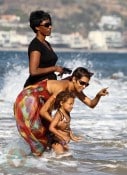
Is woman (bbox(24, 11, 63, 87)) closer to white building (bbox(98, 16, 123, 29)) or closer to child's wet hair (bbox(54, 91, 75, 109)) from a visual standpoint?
child's wet hair (bbox(54, 91, 75, 109))

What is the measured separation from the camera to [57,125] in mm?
5957

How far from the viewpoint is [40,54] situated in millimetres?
5977

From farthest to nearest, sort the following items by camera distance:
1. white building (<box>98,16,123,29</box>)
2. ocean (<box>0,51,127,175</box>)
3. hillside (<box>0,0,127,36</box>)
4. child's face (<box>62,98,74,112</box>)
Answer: white building (<box>98,16,123,29</box>)
hillside (<box>0,0,127,36</box>)
ocean (<box>0,51,127,175</box>)
child's face (<box>62,98,74,112</box>)

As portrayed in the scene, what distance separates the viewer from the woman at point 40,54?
5.95 metres

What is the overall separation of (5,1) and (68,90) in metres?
145

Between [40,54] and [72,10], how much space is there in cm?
14489

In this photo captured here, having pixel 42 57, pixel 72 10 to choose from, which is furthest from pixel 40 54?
pixel 72 10

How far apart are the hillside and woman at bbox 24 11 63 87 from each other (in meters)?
120

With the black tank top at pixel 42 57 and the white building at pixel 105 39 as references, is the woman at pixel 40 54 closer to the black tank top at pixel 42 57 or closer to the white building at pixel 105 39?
the black tank top at pixel 42 57

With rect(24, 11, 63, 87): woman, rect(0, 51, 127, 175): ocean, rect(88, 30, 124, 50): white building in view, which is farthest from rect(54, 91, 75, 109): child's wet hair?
rect(88, 30, 124, 50): white building

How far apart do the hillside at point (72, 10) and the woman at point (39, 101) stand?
12065 cm

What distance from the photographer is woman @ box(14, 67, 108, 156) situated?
5918mm

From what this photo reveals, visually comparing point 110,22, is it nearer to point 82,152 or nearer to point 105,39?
point 105,39

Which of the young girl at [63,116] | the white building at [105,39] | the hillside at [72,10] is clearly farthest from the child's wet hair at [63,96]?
the white building at [105,39]
